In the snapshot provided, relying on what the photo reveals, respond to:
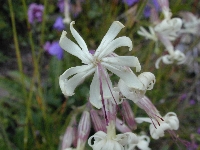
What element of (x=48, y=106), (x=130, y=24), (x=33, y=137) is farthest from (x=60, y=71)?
(x=130, y=24)

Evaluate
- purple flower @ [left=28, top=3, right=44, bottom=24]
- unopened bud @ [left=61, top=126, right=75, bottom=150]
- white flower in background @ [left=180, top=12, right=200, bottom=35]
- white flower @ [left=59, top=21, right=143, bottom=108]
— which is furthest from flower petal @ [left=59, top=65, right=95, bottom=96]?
purple flower @ [left=28, top=3, right=44, bottom=24]

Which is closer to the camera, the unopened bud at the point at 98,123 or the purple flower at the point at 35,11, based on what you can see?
the unopened bud at the point at 98,123

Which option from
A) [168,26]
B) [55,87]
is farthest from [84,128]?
[55,87]

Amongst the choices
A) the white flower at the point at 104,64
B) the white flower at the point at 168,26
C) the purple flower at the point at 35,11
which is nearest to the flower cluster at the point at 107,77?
the white flower at the point at 104,64

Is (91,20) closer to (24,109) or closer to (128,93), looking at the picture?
(24,109)

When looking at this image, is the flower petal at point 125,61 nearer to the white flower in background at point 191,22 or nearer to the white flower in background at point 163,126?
the white flower in background at point 163,126

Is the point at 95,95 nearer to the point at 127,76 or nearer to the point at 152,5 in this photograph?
the point at 127,76
